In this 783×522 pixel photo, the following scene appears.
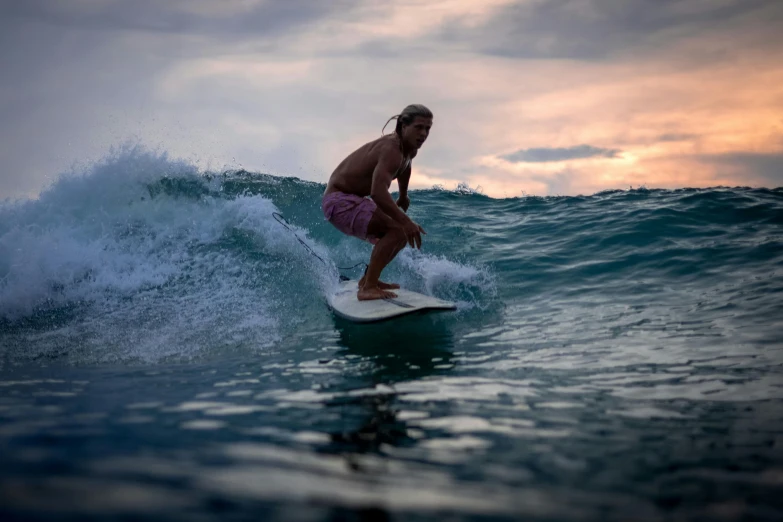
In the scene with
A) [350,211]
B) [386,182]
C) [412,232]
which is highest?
[386,182]

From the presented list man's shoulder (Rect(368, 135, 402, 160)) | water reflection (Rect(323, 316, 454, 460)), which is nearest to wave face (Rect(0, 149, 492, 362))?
water reflection (Rect(323, 316, 454, 460))

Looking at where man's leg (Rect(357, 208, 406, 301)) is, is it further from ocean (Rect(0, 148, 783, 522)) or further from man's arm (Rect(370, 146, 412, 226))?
ocean (Rect(0, 148, 783, 522))

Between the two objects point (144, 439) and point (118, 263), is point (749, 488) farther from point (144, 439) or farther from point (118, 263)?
point (118, 263)

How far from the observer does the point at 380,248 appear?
18.2ft

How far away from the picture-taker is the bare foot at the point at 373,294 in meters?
5.59

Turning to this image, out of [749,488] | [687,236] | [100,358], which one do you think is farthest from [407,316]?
[687,236]

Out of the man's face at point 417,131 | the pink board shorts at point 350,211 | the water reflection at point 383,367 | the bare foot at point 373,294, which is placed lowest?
the water reflection at point 383,367

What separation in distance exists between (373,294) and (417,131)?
5.23 feet

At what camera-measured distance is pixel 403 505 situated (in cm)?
156

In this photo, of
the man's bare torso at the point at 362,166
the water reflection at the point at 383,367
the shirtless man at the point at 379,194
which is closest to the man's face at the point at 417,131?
the shirtless man at the point at 379,194

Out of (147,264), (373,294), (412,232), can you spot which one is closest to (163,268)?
(147,264)

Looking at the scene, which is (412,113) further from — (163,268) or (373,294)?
(163,268)

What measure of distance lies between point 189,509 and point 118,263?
23.0ft

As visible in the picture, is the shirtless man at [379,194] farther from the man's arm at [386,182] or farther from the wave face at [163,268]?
the wave face at [163,268]
